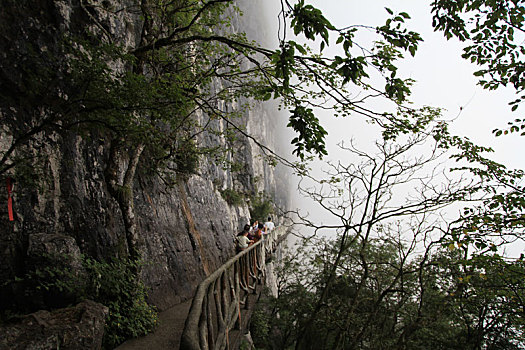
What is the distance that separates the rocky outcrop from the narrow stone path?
831 millimetres

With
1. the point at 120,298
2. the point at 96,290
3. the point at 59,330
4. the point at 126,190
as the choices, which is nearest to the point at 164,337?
the point at 120,298

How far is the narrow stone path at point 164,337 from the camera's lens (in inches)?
161

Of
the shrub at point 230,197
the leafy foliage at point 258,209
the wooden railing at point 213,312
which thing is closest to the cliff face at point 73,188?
the wooden railing at point 213,312

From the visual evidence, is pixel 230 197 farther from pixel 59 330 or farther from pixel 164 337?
pixel 59 330

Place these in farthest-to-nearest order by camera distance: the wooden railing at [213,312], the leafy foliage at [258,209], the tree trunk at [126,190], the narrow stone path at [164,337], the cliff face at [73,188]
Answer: the leafy foliage at [258,209], the tree trunk at [126,190], the narrow stone path at [164,337], the cliff face at [73,188], the wooden railing at [213,312]

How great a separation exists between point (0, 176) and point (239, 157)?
16.6 m

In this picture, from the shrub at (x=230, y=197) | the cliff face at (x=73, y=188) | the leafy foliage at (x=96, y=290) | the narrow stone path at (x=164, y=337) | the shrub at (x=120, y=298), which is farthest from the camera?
the shrub at (x=230, y=197)

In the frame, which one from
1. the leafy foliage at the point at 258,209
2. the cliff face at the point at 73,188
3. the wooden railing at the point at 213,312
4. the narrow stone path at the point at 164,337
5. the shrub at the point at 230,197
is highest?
the leafy foliage at the point at 258,209

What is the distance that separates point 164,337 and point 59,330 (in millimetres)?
1654

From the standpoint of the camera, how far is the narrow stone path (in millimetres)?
4090

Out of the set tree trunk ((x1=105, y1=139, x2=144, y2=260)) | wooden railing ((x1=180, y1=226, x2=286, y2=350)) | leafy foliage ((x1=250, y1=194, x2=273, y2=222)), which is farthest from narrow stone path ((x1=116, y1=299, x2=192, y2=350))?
leafy foliage ((x1=250, y1=194, x2=273, y2=222))

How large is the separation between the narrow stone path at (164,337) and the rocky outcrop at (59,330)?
831 millimetres

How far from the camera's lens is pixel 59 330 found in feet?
10.2

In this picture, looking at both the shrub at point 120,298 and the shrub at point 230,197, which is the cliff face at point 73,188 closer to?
the shrub at point 120,298
